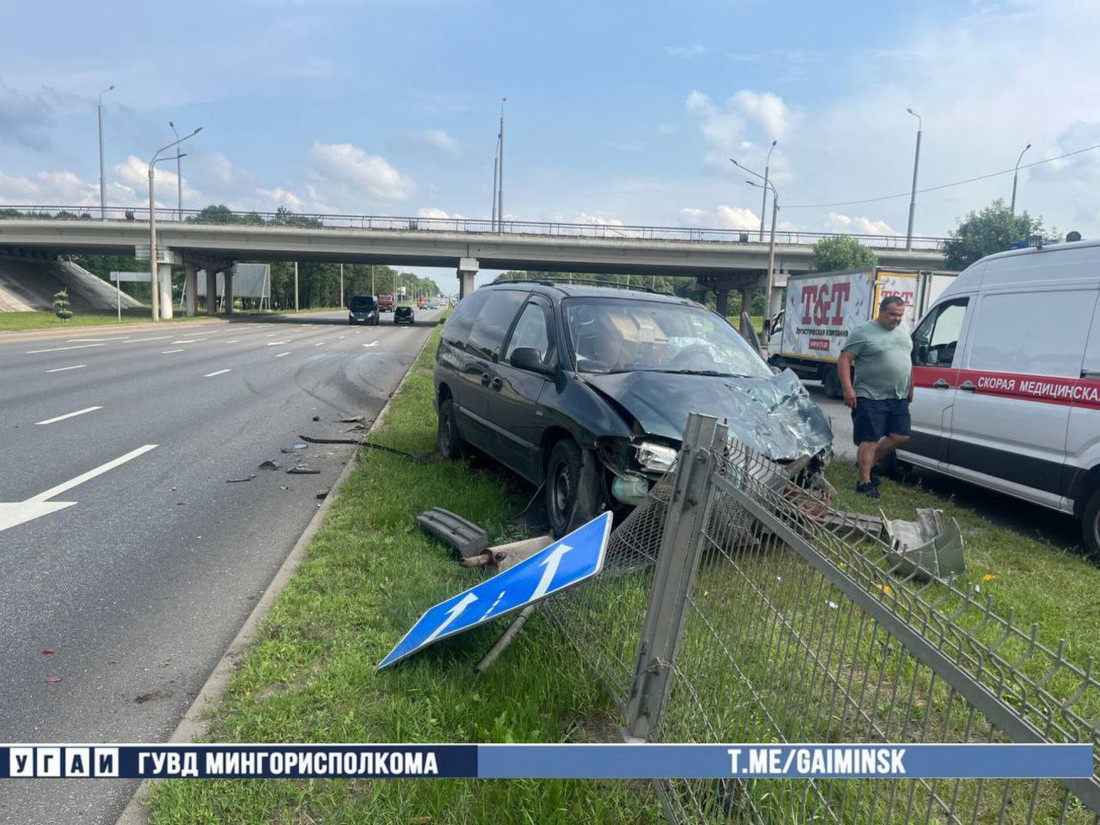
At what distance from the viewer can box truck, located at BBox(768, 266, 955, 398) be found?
57.4ft

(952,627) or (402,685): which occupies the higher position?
(952,627)

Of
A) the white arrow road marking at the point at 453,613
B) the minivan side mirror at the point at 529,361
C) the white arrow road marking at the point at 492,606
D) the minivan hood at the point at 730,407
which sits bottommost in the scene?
the white arrow road marking at the point at 453,613

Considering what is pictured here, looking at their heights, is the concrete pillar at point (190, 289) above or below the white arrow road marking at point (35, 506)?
above

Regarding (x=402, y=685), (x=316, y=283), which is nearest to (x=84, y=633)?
(x=402, y=685)

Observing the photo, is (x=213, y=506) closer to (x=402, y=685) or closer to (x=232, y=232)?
(x=402, y=685)

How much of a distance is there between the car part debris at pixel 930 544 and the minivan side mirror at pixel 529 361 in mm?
2521

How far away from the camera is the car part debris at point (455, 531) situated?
499 centimetres

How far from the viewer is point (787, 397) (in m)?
5.63

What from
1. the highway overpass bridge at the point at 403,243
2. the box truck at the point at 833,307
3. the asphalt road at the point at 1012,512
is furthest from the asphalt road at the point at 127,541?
the highway overpass bridge at the point at 403,243

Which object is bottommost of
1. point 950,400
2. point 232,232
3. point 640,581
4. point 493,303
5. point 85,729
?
point 85,729

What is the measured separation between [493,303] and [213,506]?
3.10m

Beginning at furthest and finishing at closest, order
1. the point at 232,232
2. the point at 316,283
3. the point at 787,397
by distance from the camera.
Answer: the point at 316,283 → the point at 232,232 → the point at 787,397

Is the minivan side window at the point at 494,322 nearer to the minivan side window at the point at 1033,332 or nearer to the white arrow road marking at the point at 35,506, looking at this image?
the white arrow road marking at the point at 35,506

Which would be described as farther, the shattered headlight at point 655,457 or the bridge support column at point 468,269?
the bridge support column at point 468,269
